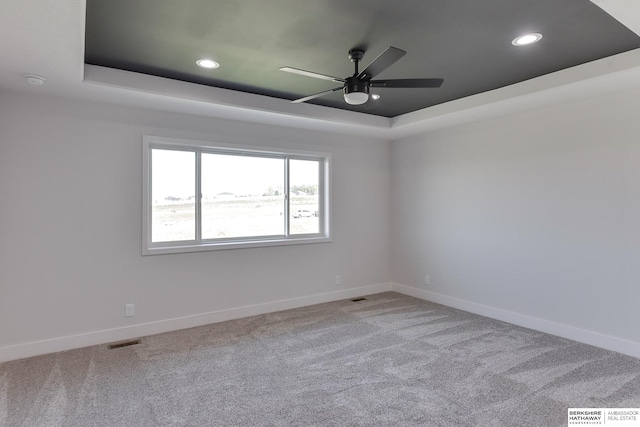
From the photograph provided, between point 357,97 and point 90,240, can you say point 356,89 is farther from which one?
point 90,240

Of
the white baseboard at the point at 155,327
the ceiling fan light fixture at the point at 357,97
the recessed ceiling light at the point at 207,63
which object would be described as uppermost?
the recessed ceiling light at the point at 207,63

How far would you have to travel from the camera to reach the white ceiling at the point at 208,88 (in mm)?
1970

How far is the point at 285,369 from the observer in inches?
116

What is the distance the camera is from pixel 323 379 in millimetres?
2768

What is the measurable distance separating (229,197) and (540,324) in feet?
12.4

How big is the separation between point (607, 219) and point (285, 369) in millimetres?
3238

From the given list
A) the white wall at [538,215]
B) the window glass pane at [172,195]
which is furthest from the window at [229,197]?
the white wall at [538,215]

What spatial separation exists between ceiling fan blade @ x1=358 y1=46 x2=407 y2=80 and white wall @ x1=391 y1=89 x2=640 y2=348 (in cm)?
234

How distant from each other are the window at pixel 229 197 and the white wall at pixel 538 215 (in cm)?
157

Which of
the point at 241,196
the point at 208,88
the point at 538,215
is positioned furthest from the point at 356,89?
the point at 538,215

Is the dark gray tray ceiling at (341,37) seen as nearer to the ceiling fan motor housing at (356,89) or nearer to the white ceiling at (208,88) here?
the white ceiling at (208,88)

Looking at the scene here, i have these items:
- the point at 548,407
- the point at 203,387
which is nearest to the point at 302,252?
the point at 203,387

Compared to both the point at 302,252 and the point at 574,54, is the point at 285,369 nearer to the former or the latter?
the point at 302,252

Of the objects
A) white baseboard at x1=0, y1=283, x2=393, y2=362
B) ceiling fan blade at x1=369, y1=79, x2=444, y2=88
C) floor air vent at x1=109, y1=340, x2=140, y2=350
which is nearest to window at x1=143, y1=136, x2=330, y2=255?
white baseboard at x1=0, y1=283, x2=393, y2=362
